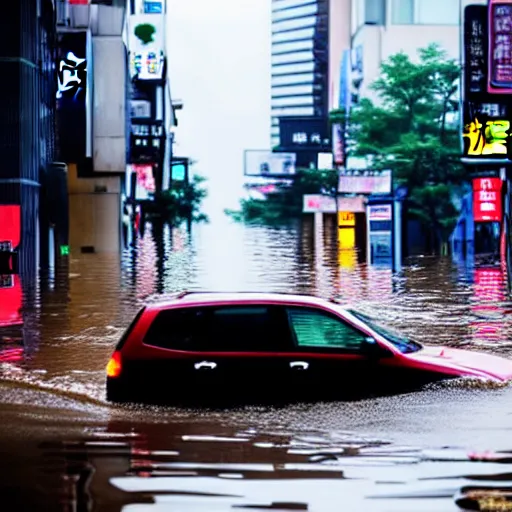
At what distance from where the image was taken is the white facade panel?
225ft

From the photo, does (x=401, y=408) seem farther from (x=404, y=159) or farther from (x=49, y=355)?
(x=404, y=159)

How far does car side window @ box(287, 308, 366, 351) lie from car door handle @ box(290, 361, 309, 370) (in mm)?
178

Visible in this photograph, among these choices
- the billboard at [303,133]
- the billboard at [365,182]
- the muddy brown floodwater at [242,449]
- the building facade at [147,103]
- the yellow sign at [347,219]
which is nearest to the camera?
the muddy brown floodwater at [242,449]

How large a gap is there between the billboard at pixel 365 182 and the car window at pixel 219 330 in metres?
67.9

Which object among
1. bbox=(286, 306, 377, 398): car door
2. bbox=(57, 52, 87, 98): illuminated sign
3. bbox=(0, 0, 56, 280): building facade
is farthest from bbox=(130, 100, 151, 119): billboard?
bbox=(286, 306, 377, 398): car door

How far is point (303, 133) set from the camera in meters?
175

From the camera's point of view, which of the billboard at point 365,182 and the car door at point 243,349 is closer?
the car door at point 243,349

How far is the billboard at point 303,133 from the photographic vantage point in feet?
568

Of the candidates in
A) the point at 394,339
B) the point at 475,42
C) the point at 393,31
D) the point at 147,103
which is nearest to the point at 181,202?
the point at 393,31

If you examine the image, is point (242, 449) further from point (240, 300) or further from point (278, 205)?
point (278, 205)

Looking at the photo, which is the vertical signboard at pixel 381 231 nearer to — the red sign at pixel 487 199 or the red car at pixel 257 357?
the red sign at pixel 487 199

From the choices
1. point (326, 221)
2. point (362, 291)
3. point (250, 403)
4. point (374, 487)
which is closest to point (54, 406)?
point (250, 403)

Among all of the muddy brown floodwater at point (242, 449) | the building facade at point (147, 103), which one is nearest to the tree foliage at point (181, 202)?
the building facade at point (147, 103)

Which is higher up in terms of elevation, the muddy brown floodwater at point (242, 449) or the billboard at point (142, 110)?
the billboard at point (142, 110)
